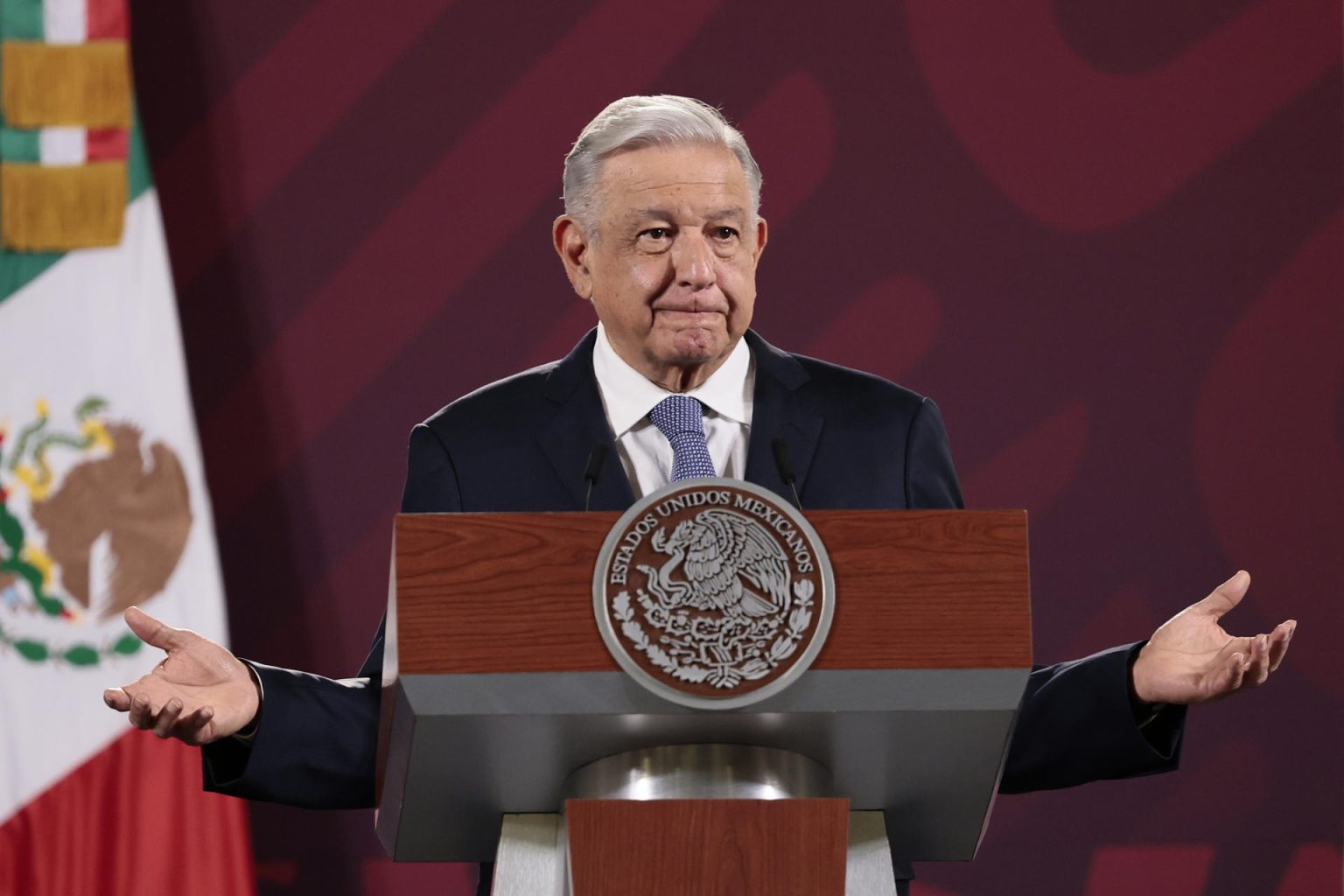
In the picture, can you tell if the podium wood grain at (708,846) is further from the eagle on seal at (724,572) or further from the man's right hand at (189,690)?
the man's right hand at (189,690)

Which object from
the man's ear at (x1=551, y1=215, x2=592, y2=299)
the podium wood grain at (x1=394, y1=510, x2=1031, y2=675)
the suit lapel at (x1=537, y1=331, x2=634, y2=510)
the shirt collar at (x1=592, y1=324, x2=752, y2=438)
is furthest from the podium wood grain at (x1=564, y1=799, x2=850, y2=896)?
the man's ear at (x1=551, y1=215, x2=592, y2=299)

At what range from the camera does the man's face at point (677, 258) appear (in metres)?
2.09

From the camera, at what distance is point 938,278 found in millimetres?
3602

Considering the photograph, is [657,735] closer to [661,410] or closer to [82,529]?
[661,410]

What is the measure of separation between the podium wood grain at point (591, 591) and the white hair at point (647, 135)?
797 mm

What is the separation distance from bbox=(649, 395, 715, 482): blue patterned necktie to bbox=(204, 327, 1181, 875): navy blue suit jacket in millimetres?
60

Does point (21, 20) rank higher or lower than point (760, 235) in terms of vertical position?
higher

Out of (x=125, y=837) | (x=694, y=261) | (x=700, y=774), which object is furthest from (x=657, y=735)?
(x=125, y=837)

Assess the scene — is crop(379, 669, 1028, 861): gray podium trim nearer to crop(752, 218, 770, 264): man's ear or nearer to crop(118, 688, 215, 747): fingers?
crop(118, 688, 215, 747): fingers

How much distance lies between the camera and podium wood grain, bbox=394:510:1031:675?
1.40 m

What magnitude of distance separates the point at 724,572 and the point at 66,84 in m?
2.55

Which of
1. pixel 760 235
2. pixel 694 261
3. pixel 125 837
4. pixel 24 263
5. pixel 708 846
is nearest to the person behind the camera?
pixel 708 846

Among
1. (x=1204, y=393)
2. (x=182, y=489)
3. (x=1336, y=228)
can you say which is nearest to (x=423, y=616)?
(x=182, y=489)

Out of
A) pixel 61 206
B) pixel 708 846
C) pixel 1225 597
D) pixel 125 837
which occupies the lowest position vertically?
pixel 708 846
